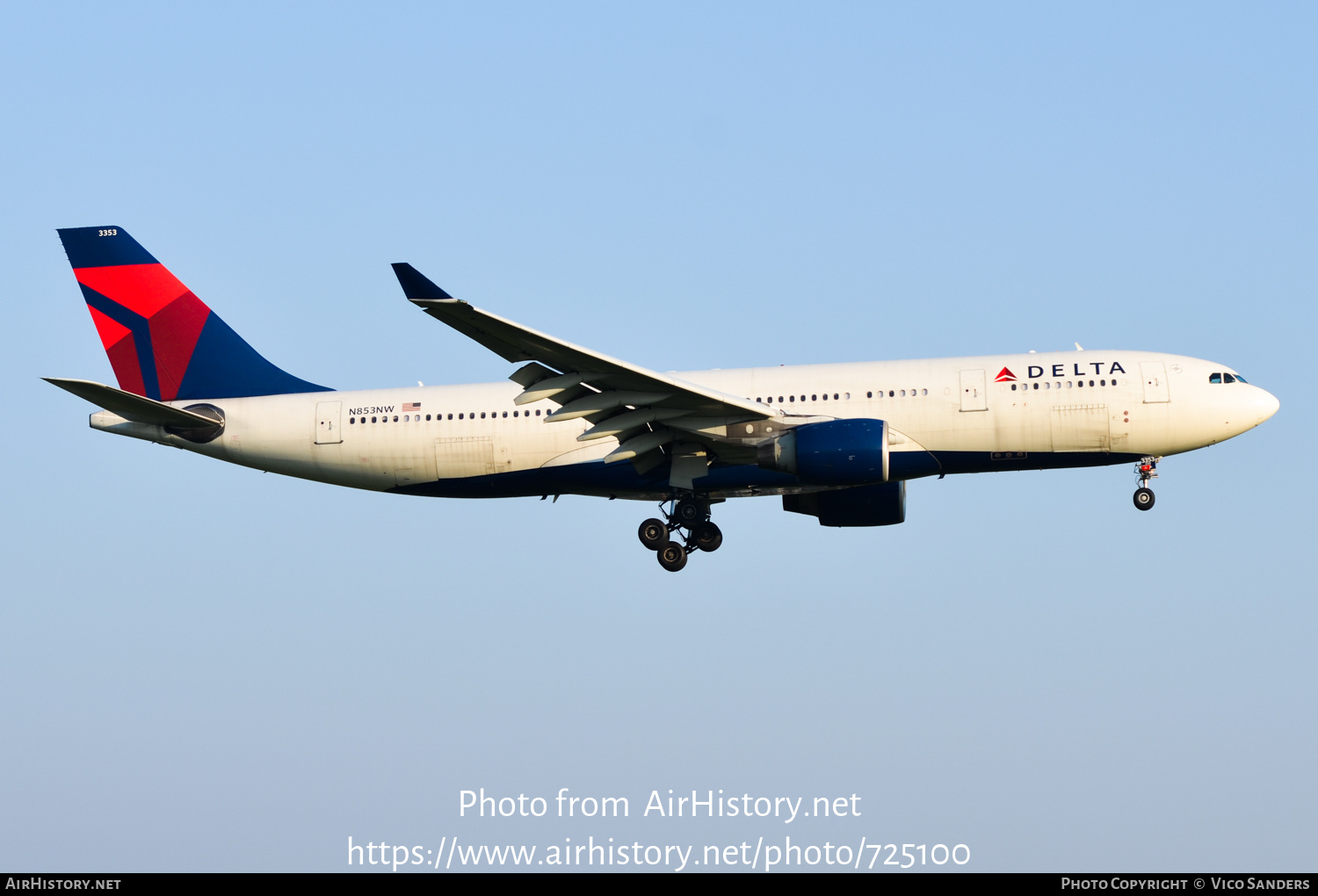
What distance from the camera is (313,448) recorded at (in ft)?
111

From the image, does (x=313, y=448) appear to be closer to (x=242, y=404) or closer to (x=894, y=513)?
(x=242, y=404)

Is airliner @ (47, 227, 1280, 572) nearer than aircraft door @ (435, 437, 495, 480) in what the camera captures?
Yes

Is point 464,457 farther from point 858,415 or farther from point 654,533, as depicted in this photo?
point 858,415

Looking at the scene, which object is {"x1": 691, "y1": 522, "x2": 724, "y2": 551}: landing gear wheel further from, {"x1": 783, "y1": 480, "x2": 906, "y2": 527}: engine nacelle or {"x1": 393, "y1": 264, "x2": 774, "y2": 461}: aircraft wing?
{"x1": 393, "y1": 264, "x2": 774, "y2": 461}: aircraft wing

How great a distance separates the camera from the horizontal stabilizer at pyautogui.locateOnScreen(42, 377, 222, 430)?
98.5 ft

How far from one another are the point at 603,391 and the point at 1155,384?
12128mm

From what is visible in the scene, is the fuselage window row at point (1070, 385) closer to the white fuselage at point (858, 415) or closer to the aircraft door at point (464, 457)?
the white fuselage at point (858, 415)

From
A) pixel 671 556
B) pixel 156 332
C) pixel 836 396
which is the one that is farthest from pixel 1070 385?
pixel 156 332

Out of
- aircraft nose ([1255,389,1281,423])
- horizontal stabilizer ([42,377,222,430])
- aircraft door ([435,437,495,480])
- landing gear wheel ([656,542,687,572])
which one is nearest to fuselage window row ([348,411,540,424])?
aircraft door ([435,437,495,480])

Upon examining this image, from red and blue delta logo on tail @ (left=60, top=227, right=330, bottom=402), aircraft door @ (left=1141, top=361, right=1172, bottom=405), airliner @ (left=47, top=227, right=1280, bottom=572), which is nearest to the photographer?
airliner @ (left=47, top=227, right=1280, bottom=572)

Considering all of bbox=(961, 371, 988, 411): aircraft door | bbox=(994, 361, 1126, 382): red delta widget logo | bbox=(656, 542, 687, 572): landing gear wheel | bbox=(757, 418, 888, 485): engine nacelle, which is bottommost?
bbox=(656, 542, 687, 572): landing gear wheel

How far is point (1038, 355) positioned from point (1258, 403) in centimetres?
486

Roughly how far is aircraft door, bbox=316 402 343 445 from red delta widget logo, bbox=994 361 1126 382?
1541 centimetres

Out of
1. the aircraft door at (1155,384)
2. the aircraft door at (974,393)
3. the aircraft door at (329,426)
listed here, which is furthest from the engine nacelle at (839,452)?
the aircraft door at (329,426)
